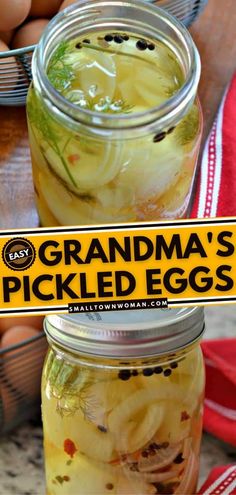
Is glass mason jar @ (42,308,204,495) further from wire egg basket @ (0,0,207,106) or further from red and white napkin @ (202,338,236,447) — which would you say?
wire egg basket @ (0,0,207,106)

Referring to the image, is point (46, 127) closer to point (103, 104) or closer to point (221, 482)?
point (103, 104)

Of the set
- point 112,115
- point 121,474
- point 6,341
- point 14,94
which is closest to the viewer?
point 112,115

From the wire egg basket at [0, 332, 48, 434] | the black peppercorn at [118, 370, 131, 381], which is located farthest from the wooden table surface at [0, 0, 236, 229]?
the black peppercorn at [118, 370, 131, 381]

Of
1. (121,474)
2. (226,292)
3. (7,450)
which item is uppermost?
(226,292)

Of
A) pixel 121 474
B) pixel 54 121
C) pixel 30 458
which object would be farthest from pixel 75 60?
pixel 30 458

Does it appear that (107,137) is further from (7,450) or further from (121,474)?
(7,450)
